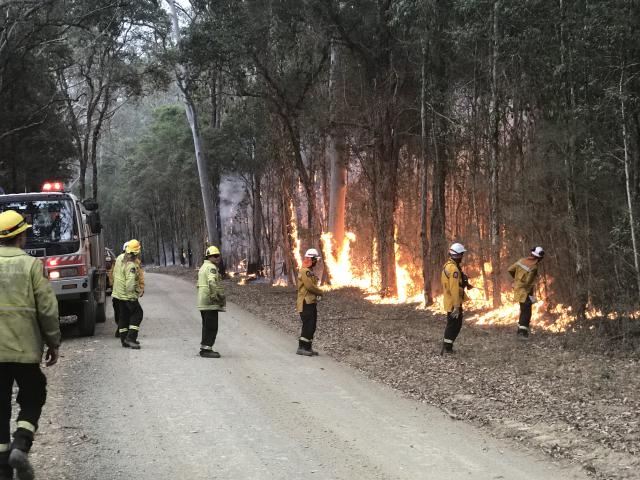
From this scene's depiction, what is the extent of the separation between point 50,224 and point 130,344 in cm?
302

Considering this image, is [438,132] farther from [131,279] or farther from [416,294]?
[131,279]

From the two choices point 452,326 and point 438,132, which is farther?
point 438,132

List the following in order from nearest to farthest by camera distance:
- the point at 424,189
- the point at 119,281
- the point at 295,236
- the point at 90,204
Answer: the point at 119,281 < the point at 90,204 < the point at 424,189 < the point at 295,236

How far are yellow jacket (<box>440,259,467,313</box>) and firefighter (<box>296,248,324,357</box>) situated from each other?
212cm

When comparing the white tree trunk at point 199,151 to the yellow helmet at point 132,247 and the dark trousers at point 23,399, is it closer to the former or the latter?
the yellow helmet at point 132,247

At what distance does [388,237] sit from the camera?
21.7 metres

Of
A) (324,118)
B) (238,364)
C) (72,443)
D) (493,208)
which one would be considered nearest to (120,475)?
(72,443)

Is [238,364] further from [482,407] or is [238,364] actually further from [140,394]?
[482,407]

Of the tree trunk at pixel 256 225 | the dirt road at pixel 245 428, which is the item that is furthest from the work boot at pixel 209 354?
the tree trunk at pixel 256 225

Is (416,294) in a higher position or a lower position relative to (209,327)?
lower

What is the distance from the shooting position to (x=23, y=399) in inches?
205

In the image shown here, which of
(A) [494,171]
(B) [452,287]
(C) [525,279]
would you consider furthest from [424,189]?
(B) [452,287]

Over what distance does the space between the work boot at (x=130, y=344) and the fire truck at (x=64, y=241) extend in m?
1.55

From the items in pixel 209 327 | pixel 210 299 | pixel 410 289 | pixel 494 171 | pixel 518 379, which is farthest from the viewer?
pixel 410 289
